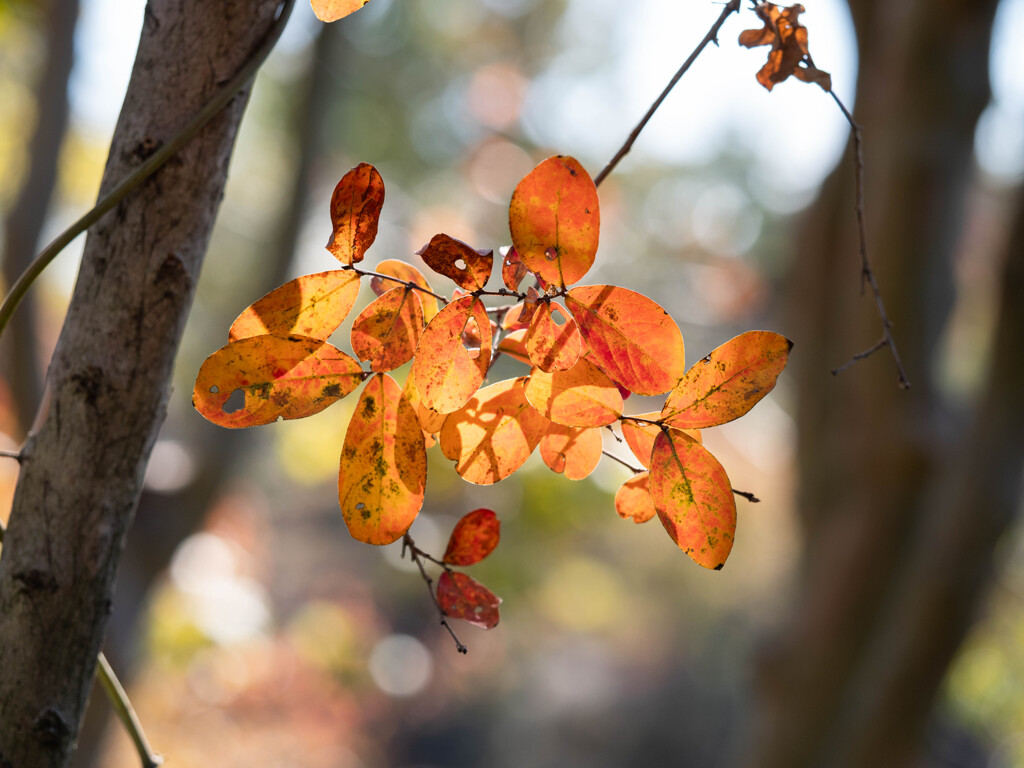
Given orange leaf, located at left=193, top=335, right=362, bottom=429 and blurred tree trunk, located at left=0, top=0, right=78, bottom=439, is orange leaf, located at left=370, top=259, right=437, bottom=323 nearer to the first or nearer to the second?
orange leaf, located at left=193, top=335, right=362, bottom=429

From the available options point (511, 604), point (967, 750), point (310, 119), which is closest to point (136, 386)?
point (310, 119)

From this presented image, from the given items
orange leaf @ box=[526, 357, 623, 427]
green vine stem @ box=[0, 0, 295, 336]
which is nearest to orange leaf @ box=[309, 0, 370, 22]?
green vine stem @ box=[0, 0, 295, 336]

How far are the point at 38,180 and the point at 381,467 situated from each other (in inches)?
53.6

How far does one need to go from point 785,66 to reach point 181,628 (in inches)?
102

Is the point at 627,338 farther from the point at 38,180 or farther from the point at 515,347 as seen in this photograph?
the point at 38,180

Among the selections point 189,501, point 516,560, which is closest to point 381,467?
point 189,501

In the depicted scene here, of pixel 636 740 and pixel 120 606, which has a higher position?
pixel 120 606

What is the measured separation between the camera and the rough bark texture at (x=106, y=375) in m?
0.24

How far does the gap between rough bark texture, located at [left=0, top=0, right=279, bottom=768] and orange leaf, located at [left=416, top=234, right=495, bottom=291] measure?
0.11 metres

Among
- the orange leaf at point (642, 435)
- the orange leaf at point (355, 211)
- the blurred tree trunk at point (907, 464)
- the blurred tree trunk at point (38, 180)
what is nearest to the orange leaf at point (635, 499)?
the orange leaf at point (642, 435)

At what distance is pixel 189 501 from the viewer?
4.99ft

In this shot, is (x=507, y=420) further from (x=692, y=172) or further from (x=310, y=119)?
(x=692, y=172)

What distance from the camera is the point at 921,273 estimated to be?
118 centimetres

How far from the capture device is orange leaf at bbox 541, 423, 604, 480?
0.23m
